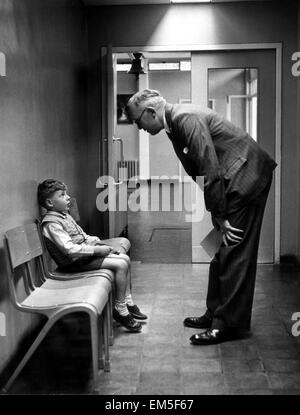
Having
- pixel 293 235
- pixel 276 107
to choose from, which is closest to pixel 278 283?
pixel 293 235

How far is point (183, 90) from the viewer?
14.8 m

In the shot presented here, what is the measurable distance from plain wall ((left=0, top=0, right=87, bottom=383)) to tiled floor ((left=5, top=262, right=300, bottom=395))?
0.79 feet

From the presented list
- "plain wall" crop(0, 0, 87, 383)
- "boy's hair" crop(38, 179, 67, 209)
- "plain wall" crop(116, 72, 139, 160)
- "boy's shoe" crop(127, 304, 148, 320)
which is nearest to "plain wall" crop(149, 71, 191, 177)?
"plain wall" crop(116, 72, 139, 160)

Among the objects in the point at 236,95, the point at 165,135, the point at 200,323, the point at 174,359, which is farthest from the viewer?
the point at 165,135

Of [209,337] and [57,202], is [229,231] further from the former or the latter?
[57,202]

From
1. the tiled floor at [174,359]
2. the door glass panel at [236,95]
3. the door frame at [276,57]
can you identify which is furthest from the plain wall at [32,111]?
the door glass panel at [236,95]

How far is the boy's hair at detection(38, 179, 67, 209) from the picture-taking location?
3426 mm

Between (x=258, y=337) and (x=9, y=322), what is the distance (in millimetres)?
1490

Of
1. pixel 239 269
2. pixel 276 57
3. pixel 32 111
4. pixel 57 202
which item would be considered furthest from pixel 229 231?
pixel 276 57

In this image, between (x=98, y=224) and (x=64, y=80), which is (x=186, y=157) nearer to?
(x=64, y=80)

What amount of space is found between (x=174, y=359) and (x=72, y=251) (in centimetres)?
82

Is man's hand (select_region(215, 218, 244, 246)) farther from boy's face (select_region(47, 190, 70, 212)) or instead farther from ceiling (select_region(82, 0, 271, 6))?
ceiling (select_region(82, 0, 271, 6))

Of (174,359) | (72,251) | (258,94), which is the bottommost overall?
(174,359)

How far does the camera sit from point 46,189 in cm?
344
